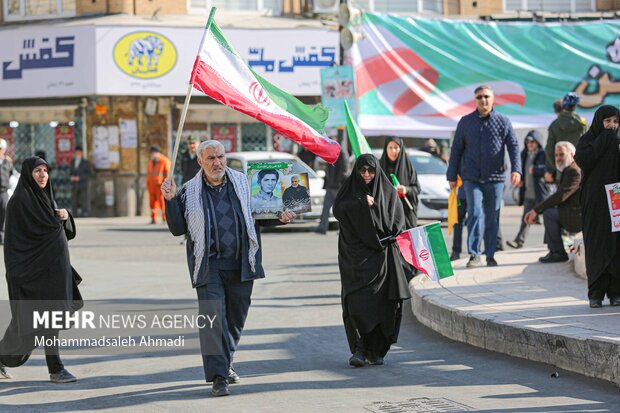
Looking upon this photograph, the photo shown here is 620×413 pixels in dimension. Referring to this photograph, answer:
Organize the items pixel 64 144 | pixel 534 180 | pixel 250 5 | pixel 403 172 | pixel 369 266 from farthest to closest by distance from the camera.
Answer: pixel 250 5, pixel 64 144, pixel 534 180, pixel 403 172, pixel 369 266

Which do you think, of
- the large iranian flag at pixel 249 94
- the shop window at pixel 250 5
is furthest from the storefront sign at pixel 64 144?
the large iranian flag at pixel 249 94

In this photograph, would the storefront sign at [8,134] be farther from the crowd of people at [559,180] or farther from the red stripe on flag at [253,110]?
the red stripe on flag at [253,110]

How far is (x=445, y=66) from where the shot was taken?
66.3 ft

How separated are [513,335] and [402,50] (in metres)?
11.5

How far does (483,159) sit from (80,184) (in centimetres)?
1841

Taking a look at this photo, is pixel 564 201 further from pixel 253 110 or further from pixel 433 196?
pixel 433 196

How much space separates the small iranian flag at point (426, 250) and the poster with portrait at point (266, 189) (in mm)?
1165

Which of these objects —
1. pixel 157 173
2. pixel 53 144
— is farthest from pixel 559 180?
pixel 53 144

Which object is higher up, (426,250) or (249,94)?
(249,94)

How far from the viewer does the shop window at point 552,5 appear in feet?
110

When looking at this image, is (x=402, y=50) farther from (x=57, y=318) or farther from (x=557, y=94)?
(x=57, y=318)

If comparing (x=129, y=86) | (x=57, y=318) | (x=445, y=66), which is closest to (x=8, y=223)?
(x=57, y=318)

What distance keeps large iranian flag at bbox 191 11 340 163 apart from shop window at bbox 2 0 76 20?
23147 millimetres

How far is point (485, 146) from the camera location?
501 inches
